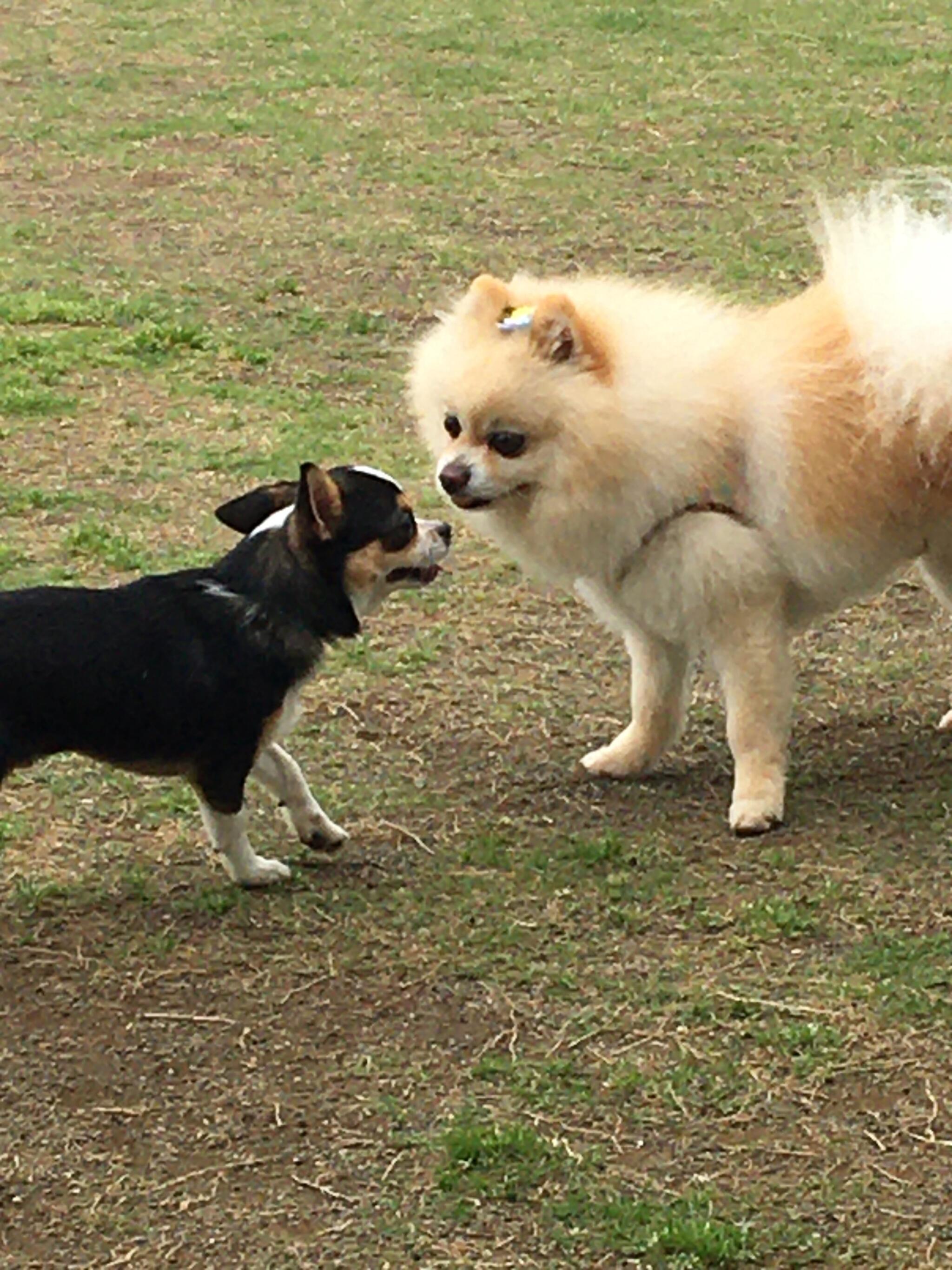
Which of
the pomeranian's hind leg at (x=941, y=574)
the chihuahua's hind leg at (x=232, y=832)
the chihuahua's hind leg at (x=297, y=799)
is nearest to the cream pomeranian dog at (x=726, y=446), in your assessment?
the pomeranian's hind leg at (x=941, y=574)

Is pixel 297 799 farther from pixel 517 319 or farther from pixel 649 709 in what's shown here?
pixel 517 319

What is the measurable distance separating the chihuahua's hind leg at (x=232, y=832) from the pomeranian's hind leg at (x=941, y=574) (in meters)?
1.64

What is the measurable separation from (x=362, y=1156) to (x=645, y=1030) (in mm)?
603

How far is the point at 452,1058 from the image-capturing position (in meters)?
3.67

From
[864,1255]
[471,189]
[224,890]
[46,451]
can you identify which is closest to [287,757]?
[224,890]

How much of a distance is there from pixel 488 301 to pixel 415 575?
0.63 meters

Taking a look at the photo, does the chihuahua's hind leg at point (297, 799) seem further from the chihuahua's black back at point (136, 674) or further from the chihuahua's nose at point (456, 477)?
the chihuahua's nose at point (456, 477)

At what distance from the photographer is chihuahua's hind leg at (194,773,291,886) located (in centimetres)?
414

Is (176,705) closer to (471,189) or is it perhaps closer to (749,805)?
(749,805)

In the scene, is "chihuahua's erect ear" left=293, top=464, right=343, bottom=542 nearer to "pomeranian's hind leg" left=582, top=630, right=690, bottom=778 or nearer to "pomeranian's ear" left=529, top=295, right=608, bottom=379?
"pomeranian's ear" left=529, top=295, right=608, bottom=379

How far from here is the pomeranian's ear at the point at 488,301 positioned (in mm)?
4469

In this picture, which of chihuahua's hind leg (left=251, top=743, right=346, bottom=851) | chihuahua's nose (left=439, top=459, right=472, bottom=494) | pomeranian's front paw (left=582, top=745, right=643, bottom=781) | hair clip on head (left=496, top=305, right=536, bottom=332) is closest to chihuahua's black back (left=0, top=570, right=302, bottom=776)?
chihuahua's hind leg (left=251, top=743, right=346, bottom=851)

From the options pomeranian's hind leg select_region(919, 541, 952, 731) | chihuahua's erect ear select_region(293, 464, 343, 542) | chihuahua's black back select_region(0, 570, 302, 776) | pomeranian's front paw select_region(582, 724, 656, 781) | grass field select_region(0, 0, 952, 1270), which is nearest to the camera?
grass field select_region(0, 0, 952, 1270)

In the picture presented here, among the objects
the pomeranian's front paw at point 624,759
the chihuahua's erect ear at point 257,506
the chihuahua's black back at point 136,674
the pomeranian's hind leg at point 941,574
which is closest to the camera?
the chihuahua's black back at point 136,674
